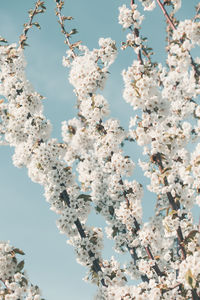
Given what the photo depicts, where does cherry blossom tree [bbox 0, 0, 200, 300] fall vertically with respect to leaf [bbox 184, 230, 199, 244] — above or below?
above

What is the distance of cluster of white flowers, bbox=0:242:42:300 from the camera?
7109 mm

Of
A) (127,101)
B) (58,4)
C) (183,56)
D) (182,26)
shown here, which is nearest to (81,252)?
(127,101)

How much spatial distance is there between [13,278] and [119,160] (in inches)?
169

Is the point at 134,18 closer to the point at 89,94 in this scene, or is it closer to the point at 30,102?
the point at 89,94

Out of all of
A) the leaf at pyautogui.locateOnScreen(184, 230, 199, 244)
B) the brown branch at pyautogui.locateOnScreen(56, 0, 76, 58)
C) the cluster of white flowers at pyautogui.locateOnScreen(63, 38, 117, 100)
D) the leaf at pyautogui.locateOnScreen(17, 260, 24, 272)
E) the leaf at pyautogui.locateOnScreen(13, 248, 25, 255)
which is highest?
the brown branch at pyautogui.locateOnScreen(56, 0, 76, 58)

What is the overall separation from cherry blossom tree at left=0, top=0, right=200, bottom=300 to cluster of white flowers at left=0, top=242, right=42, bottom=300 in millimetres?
21

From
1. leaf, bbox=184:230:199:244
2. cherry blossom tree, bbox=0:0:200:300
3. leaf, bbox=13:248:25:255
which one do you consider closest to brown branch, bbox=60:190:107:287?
cherry blossom tree, bbox=0:0:200:300

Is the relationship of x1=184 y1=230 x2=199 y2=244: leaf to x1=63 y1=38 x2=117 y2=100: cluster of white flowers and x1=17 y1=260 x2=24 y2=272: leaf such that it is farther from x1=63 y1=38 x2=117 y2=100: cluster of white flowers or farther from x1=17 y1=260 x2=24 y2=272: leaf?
x1=63 y1=38 x2=117 y2=100: cluster of white flowers

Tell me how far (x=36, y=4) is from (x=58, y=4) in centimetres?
67

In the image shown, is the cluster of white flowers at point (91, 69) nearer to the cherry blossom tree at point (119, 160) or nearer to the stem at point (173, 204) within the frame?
the cherry blossom tree at point (119, 160)

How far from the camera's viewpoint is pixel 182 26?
8.16 metres

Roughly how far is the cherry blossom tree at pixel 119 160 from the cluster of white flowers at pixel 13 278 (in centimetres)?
2

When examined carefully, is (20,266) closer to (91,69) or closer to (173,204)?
(173,204)

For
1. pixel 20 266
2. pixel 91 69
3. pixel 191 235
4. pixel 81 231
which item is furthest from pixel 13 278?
pixel 91 69
